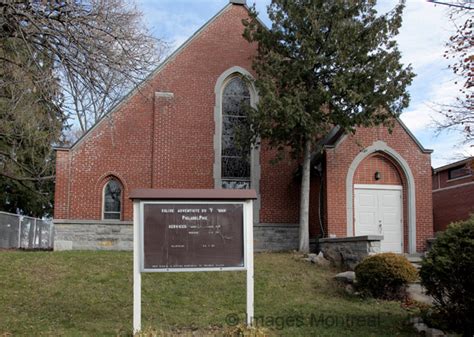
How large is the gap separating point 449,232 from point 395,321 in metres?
2.06

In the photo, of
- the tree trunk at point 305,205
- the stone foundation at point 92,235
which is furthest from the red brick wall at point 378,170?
the stone foundation at point 92,235

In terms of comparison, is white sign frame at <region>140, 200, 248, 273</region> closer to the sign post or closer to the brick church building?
the sign post

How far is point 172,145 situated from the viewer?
1902 centimetres

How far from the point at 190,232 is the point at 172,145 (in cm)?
1082

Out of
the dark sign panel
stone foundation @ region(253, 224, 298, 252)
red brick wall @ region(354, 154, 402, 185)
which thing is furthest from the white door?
the dark sign panel

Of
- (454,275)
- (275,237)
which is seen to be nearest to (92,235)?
(275,237)

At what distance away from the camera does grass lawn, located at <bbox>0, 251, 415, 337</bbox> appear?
912 cm

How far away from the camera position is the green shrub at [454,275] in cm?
869

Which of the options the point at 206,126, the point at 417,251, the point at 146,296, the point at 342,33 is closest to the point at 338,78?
the point at 342,33

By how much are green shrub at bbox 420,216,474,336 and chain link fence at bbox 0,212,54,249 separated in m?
18.7

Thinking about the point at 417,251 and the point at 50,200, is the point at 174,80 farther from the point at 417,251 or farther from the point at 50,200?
the point at 50,200

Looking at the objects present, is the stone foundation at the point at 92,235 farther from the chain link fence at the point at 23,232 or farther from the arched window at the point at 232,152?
the chain link fence at the point at 23,232

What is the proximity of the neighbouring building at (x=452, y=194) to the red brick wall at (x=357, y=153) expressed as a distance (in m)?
5.61

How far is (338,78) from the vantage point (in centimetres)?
1553
